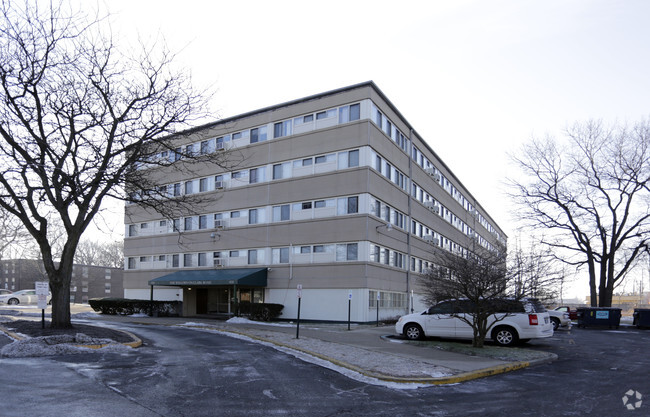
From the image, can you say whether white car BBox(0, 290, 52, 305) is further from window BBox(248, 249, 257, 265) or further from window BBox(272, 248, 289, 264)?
window BBox(272, 248, 289, 264)

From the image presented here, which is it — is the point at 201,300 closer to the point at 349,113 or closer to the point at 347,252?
the point at 347,252

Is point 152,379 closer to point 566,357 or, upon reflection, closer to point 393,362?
point 393,362

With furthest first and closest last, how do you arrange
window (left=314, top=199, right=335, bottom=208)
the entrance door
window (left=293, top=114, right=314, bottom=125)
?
the entrance door, window (left=293, top=114, right=314, bottom=125), window (left=314, top=199, right=335, bottom=208)

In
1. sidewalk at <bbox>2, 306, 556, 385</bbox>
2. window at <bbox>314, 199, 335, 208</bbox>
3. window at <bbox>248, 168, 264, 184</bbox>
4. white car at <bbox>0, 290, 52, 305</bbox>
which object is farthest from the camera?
white car at <bbox>0, 290, 52, 305</bbox>

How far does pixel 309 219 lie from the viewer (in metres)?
29.2

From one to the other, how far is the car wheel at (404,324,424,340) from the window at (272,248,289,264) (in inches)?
517

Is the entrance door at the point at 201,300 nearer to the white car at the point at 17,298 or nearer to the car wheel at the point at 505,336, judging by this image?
the white car at the point at 17,298

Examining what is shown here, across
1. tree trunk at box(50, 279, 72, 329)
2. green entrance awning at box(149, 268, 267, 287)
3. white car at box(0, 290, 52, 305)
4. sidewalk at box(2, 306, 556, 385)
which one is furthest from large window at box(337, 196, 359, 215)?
white car at box(0, 290, 52, 305)

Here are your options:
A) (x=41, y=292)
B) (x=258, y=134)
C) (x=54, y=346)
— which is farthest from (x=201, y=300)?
(x=54, y=346)

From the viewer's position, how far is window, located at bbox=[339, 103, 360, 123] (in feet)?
93.0

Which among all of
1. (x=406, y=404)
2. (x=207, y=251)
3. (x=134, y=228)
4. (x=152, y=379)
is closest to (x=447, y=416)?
(x=406, y=404)

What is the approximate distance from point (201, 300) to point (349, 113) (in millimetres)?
16907

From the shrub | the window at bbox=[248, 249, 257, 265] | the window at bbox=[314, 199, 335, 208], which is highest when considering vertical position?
the window at bbox=[314, 199, 335, 208]

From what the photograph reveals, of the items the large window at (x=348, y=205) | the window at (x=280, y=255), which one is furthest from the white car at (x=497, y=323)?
the window at (x=280, y=255)
